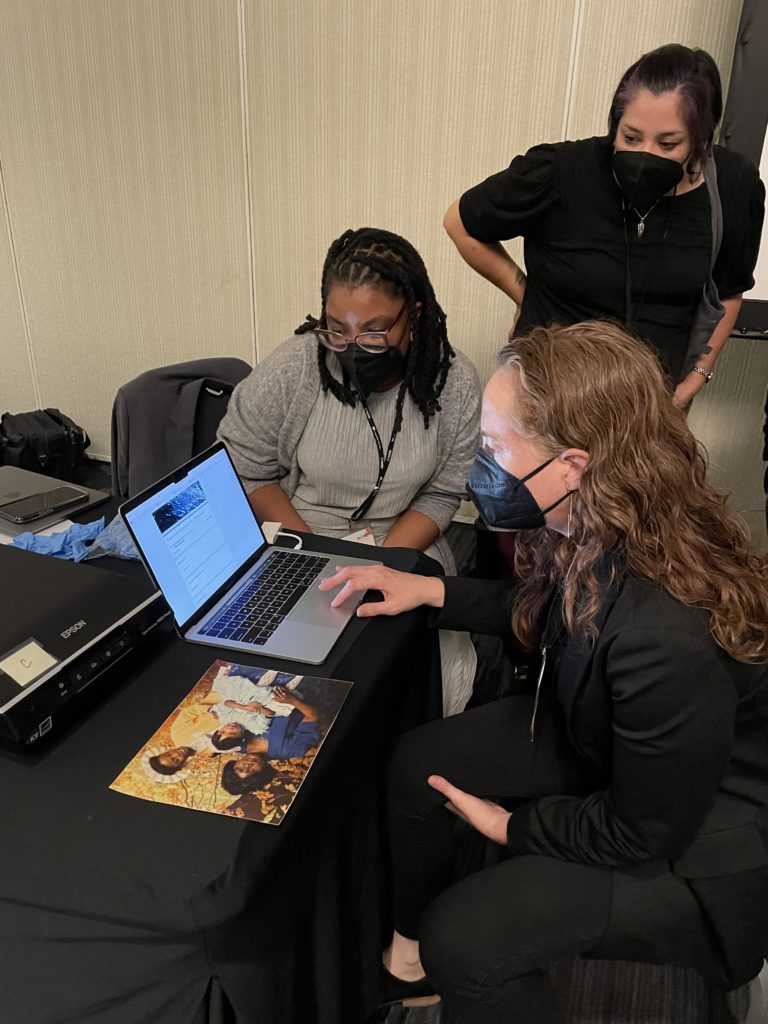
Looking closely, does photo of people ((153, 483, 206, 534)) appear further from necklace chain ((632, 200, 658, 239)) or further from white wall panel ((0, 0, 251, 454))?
white wall panel ((0, 0, 251, 454))

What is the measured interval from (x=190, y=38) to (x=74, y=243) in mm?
1016

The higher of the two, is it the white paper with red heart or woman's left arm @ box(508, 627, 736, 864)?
the white paper with red heart

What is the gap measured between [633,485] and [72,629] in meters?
0.69

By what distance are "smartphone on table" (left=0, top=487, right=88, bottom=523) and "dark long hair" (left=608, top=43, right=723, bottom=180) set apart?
132 centimetres

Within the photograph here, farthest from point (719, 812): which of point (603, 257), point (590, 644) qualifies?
point (603, 257)

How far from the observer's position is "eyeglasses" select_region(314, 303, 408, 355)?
Result: 1.34 metres

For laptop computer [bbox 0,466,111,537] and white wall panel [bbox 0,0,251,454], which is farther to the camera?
white wall panel [bbox 0,0,251,454]

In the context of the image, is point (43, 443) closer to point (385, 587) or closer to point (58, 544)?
point (58, 544)

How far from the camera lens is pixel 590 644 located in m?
0.87

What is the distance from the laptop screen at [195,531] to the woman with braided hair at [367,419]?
0.29 m

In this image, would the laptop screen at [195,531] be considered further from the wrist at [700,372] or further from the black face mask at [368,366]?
the wrist at [700,372]

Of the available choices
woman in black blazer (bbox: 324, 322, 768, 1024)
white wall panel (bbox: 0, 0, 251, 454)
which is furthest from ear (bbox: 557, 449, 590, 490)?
white wall panel (bbox: 0, 0, 251, 454)

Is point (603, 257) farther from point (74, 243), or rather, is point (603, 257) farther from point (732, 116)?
point (74, 243)

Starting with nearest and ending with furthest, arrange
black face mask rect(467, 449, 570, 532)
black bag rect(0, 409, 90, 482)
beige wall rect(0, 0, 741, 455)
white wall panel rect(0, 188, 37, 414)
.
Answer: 1. black face mask rect(467, 449, 570, 532)
2. beige wall rect(0, 0, 741, 455)
3. black bag rect(0, 409, 90, 482)
4. white wall panel rect(0, 188, 37, 414)
